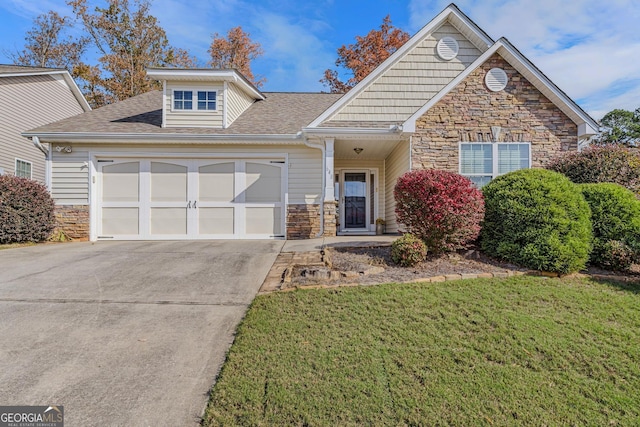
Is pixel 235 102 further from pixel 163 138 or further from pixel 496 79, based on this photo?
pixel 496 79

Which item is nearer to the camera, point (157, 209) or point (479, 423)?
point (479, 423)

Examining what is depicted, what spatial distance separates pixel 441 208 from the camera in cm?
536

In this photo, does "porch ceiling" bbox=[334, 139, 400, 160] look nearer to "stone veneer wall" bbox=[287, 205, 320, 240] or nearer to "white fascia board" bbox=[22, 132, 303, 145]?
"white fascia board" bbox=[22, 132, 303, 145]

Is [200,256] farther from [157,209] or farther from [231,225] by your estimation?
[157,209]

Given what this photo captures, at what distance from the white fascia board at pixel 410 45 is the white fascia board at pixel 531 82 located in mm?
1568

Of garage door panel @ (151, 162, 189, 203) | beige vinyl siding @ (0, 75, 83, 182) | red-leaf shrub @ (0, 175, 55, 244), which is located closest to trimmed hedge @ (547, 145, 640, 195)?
garage door panel @ (151, 162, 189, 203)

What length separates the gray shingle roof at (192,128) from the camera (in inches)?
360

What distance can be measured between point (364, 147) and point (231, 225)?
14.7 feet

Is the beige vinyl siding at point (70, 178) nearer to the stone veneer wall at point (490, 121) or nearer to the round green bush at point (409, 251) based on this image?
the round green bush at point (409, 251)

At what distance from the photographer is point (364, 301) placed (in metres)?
3.94

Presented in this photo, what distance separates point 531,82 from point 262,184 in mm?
7404

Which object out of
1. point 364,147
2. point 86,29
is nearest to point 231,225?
point 364,147

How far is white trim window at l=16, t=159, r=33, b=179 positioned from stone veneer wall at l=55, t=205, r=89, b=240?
17.3 feet

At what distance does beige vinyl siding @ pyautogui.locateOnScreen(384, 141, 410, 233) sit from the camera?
28.7 ft
